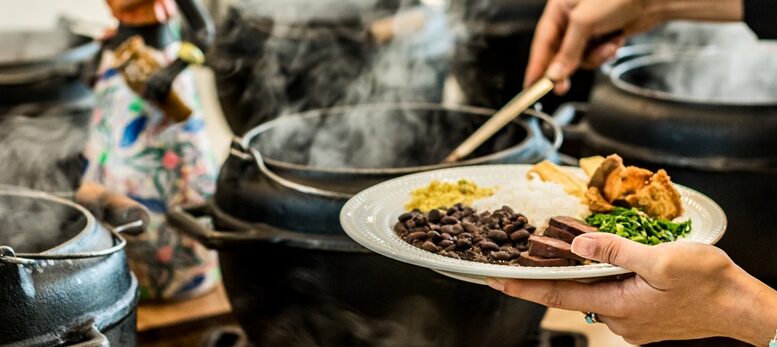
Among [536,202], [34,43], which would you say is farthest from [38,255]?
[34,43]

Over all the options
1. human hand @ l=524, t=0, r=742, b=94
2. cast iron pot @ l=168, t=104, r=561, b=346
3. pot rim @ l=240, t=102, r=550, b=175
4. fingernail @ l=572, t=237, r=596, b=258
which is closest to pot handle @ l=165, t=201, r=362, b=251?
cast iron pot @ l=168, t=104, r=561, b=346

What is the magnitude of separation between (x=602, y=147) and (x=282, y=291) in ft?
2.82

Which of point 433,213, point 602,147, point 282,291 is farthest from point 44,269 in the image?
point 602,147

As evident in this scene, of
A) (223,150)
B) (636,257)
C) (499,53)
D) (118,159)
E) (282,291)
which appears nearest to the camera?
(636,257)

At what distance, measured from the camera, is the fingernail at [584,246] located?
1224 millimetres

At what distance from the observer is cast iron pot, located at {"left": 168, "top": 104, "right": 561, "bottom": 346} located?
5.16ft

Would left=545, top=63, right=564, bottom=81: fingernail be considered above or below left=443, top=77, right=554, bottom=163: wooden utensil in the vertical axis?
above

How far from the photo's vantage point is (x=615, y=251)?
1.22 m

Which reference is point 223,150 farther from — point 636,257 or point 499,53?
point 636,257

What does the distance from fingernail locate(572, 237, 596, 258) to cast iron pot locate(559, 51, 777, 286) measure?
81 cm

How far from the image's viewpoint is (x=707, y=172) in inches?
76.1

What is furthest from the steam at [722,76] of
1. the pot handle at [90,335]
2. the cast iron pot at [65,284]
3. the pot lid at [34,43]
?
the pot lid at [34,43]

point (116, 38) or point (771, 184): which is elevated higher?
point (116, 38)

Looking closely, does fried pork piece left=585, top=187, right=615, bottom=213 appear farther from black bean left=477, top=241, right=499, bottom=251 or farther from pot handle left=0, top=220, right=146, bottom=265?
pot handle left=0, top=220, right=146, bottom=265
